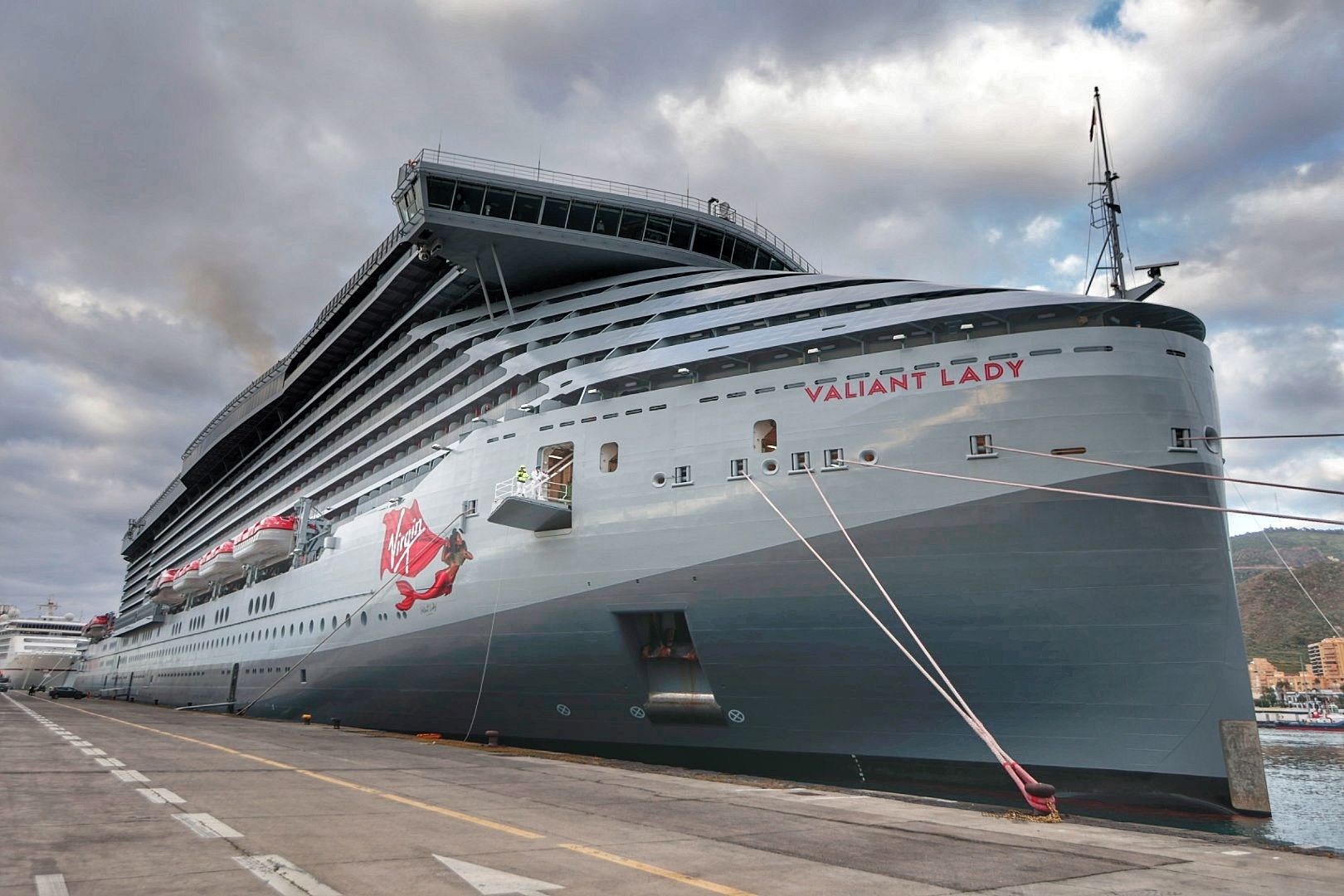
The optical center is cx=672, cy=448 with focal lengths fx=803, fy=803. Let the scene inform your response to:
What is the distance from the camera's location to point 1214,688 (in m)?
12.2

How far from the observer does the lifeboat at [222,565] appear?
115 ft

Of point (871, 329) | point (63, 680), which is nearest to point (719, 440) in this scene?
point (871, 329)

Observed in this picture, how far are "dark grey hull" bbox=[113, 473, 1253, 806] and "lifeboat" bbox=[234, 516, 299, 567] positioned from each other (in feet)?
65.3

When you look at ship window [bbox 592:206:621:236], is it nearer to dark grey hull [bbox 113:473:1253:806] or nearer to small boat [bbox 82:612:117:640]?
dark grey hull [bbox 113:473:1253:806]

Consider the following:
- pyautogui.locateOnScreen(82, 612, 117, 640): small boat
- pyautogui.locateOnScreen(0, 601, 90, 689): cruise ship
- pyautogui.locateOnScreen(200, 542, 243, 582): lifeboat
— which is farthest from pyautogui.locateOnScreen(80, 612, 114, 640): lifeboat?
pyautogui.locateOnScreen(200, 542, 243, 582): lifeboat

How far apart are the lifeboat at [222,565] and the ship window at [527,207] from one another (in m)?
20.3

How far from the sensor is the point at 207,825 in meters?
7.00

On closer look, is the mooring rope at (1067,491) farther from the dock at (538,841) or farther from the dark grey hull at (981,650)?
the dock at (538,841)

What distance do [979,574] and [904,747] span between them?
319cm

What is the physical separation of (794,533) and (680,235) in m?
14.4

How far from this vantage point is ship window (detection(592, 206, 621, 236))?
81.4 ft

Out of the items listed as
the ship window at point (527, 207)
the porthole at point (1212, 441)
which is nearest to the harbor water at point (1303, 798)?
the porthole at point (1212, 441)

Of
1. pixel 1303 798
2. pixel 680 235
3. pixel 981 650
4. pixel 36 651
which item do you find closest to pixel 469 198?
pixel 680 235

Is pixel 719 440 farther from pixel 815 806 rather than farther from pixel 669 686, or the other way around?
pixel 815 806
